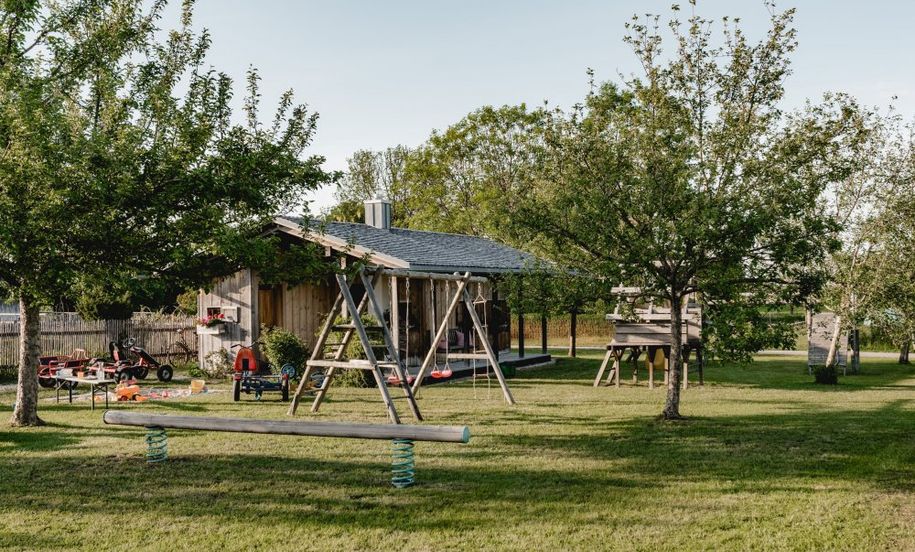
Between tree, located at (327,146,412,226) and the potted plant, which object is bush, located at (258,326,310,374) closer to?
the potted plant

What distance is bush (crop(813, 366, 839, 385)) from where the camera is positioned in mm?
19203

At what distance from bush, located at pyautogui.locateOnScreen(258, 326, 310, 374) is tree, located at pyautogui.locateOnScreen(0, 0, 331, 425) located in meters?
6.79

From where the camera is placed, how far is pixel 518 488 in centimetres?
830

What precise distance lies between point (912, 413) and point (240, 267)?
11.0m

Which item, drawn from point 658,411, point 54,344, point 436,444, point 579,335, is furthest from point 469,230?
point 436,444

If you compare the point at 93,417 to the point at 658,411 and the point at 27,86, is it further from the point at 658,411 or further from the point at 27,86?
the point at 658,411

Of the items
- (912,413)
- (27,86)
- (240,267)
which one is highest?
(27,86)

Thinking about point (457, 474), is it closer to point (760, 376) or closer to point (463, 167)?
point (760, 376)

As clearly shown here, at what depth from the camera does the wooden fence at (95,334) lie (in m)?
22.6

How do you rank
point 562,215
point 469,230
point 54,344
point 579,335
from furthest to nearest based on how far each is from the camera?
1. point 469,230
2. point 579,335
3. point 54,344
4. point 562,215

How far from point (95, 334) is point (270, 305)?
551cm

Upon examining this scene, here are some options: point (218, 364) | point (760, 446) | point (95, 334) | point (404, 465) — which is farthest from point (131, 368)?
point (760, 446)

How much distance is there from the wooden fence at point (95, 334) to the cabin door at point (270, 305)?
3.54m

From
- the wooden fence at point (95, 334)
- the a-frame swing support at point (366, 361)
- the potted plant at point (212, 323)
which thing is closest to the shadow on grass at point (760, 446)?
the a-frame swing support at point (366, 361)
